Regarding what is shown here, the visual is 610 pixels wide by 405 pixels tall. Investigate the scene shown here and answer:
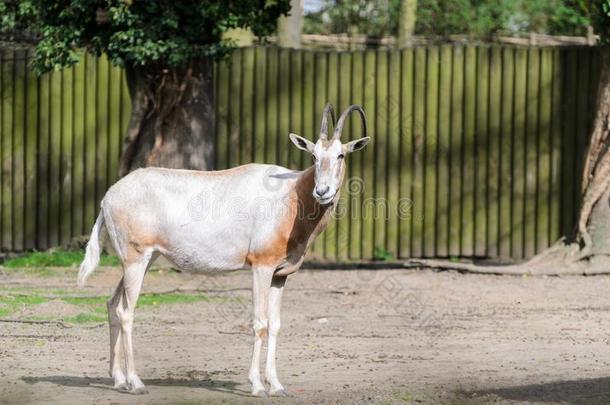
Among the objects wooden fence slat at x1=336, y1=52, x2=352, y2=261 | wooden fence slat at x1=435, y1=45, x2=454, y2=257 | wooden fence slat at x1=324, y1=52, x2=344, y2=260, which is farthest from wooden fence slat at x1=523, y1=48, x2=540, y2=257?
wooden fence slat at x1=324, y1=52, x2=344, y2=260

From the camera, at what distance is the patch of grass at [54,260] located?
15.4m

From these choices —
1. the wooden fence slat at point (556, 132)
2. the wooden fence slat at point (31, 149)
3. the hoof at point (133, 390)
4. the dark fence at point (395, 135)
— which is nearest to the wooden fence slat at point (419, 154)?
the dark fence at point (395, 135)

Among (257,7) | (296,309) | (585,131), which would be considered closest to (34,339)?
(296,309)

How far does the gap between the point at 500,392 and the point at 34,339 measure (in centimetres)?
446

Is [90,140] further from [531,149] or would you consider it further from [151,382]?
[151,382]

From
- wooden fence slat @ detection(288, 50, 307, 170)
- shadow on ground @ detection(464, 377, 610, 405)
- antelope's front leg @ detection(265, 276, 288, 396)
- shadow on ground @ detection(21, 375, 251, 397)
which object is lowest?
shadow on ground @ detection(21, 375, 251, 397)

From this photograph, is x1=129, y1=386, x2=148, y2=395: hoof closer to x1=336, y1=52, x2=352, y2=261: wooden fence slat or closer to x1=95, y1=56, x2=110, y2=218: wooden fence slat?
x1=336, y1=52, x2=352, y2=261: wooden fence slat

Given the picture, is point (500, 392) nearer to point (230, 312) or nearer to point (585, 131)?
point (230, 312)

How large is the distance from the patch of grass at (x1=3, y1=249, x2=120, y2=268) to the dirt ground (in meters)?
0.58

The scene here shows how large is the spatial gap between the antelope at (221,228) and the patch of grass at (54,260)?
6435 mm

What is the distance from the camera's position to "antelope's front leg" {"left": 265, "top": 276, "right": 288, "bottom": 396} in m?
8.48

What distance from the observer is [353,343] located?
10789 mm

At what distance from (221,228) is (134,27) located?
6158mm

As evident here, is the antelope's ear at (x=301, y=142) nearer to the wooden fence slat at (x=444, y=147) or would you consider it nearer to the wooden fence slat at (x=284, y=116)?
the wooden fence slat at (x=284, y=116)
